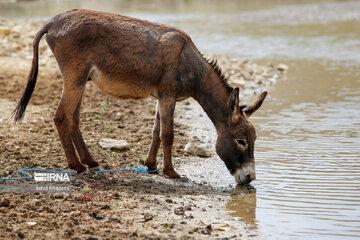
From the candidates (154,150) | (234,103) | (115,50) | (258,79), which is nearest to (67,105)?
(115,50)

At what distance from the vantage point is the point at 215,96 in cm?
767

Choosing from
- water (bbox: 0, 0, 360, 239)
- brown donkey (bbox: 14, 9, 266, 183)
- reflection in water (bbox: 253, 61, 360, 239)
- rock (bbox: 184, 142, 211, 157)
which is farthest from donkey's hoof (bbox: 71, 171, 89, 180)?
reflection in water (bbox: 253, 61, 360, 239)

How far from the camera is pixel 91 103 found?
11602mm

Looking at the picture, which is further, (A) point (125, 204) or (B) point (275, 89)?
(B) point (275, 89)

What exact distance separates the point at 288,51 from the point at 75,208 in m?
15.1

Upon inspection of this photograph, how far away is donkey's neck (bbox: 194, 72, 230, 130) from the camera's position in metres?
7.65

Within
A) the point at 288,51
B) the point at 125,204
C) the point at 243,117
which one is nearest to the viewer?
the point at 125,204

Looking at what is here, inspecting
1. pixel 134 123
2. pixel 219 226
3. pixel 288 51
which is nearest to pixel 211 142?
pixel 134 123


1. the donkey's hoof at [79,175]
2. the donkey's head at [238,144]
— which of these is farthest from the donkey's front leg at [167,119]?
the donkey's hoof at [79,175]

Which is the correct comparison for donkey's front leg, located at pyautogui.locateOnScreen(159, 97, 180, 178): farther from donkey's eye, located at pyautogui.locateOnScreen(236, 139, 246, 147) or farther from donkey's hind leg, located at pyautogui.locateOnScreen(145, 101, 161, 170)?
donkey's eye, located at pyautogui.locateOnScreen(236, 139, 246, 147)

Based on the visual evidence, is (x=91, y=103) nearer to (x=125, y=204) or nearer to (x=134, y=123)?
(x=134, y=123)

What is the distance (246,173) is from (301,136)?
295 cm

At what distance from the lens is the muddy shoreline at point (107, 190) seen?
5699 millimetres

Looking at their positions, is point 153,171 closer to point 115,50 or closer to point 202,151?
point 202,151
